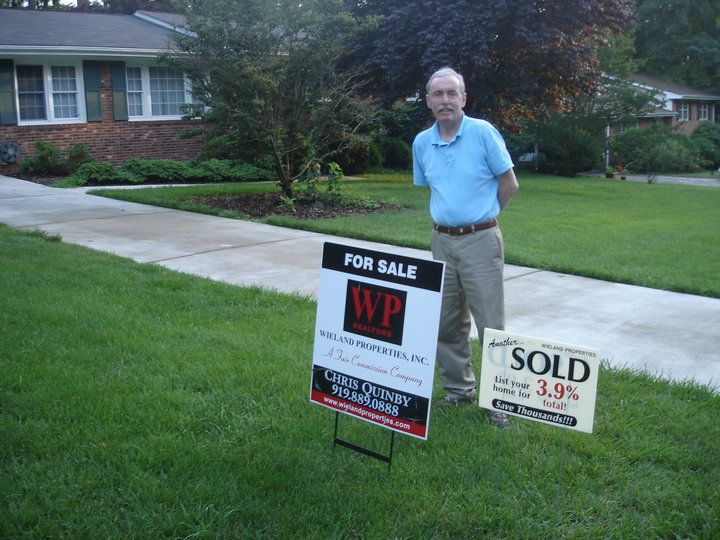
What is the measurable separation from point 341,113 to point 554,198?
19.0 feet

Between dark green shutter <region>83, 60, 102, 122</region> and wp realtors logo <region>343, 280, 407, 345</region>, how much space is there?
18.3m

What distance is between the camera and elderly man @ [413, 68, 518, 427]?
4328 mm

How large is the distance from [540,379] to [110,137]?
1915cm

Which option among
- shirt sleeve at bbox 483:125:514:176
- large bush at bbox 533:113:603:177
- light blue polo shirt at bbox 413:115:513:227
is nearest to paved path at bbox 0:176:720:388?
light blue polo shirt at bbox 413:115:513:227

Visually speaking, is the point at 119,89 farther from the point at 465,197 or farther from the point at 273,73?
the point at 465,197

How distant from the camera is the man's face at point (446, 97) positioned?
4.25m

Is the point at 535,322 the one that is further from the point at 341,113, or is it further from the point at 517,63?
the point at 517,63

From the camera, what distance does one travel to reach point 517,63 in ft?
61.3

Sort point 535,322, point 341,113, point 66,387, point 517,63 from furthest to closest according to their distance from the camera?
A: point 517,63 → point 341,113 → point 535,322 → point 66,387

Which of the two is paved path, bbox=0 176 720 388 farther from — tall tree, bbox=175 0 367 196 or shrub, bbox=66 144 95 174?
shrub, bbox=66 144 95 174

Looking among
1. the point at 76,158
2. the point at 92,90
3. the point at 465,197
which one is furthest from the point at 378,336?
the point at 92,90

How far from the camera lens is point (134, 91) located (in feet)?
70.2

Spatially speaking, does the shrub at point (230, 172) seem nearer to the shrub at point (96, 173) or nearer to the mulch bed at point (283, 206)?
the shrub at point (96, 173)

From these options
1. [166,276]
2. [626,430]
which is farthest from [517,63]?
[626,430]
